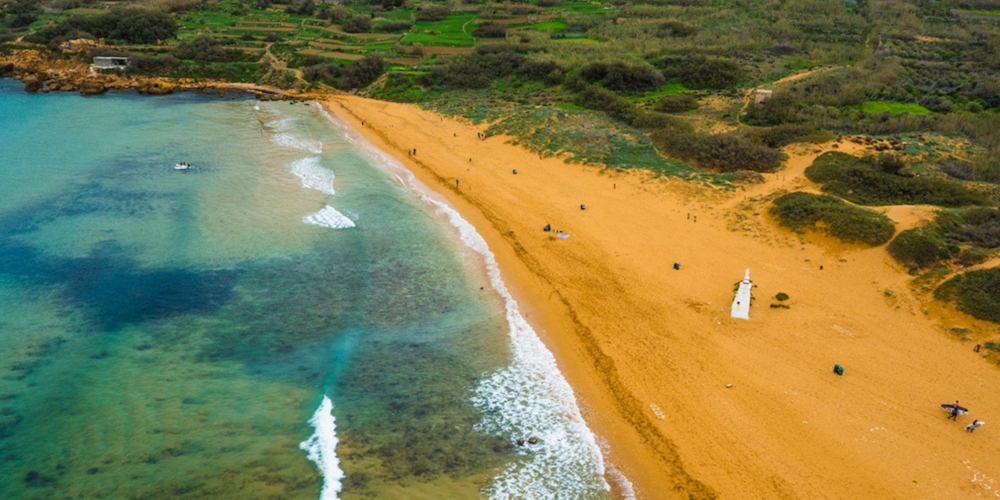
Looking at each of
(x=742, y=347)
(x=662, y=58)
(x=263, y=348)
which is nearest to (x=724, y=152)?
(x=742, y=347)

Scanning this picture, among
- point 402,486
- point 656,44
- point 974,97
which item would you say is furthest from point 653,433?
point 656,44

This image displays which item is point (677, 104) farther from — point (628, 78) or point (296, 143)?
point (296, 143)

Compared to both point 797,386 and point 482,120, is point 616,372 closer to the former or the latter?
point 797,386

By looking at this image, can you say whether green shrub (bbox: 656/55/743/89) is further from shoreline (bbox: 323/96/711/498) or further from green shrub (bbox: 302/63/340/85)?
green shrub (bbox: 302/63/340/85)

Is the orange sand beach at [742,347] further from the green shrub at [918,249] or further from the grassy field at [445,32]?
the grassy field at [445,32]

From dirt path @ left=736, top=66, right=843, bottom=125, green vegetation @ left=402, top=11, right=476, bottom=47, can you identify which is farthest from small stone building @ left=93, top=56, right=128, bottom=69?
dirt path @ left=736, top=66, right=843, bottom=125

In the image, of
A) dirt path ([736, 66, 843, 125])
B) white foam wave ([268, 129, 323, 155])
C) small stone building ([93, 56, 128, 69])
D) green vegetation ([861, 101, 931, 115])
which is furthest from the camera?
small stone building ([93, 56, 128, 69])
